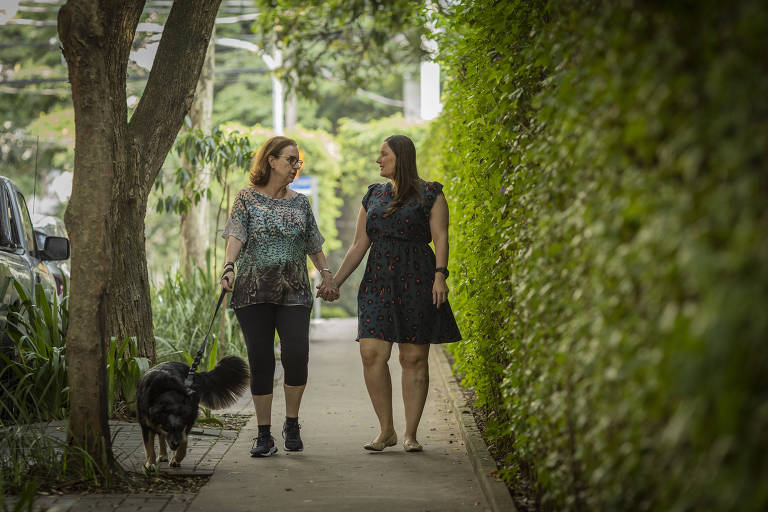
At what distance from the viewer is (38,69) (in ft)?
91.8

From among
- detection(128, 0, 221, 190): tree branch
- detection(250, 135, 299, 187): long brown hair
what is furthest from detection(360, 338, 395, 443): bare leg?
detection(128, 0, 221, 190): tree branch

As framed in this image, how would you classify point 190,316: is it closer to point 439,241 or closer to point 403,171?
point 403,171

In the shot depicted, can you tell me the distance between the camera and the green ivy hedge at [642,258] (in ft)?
6.30

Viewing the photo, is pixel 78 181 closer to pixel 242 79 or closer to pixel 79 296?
pixel 79 296

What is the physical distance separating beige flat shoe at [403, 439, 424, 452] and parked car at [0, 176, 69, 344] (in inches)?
126

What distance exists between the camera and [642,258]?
7.65 feet

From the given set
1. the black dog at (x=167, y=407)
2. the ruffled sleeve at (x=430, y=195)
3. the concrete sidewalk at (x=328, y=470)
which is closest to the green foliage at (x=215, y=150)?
the concrete sidewalk at (x=328, y=470)

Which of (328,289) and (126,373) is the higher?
(328,289)

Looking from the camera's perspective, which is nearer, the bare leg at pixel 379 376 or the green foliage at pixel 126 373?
the bare leg at pixel 379 376

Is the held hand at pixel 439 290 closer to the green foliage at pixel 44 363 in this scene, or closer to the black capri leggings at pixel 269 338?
the black capri leggings at pixel 269 338

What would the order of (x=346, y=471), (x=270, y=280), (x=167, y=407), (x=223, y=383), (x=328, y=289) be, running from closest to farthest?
(x=167, y=407) → (x=346, y=471) → (x=223, y=383) → (x=270, y=280) → (x=328, y=289)

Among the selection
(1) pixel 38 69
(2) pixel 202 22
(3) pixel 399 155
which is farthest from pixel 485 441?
(1) pixel 38 69

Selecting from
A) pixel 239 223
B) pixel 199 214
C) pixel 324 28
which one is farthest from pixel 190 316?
pixel 324 28

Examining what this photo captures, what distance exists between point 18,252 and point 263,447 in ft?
9.59
